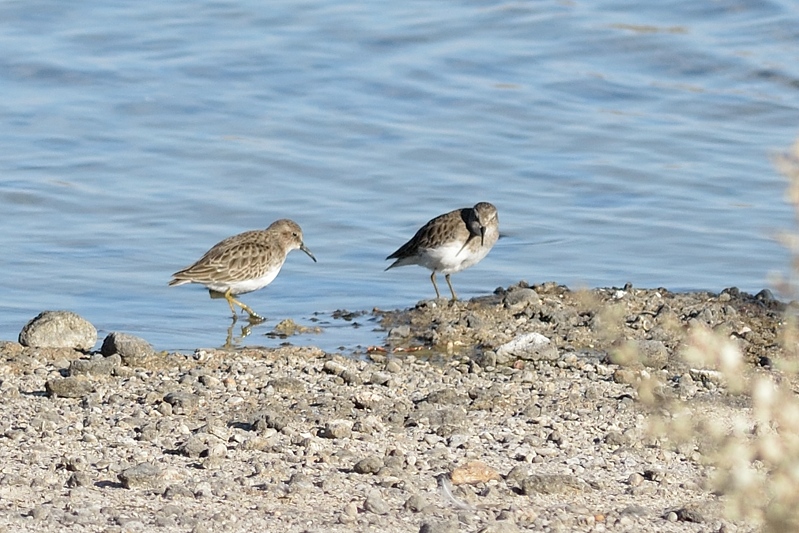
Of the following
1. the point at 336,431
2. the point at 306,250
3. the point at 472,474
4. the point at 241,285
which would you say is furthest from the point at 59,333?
the point at 472,474

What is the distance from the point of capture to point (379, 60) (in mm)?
20312

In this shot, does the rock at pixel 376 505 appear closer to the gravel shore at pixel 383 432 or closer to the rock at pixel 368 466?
the gravel shore at pixel 383 432

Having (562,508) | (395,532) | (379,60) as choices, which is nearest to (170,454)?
(395,532)

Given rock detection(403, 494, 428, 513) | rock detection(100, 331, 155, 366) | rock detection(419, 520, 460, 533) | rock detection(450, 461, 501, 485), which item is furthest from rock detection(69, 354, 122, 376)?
rock detection(419, 520, 460, 533)

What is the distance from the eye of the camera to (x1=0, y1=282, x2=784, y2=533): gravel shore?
19.8ft

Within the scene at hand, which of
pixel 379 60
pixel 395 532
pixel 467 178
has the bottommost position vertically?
pixel 395 532

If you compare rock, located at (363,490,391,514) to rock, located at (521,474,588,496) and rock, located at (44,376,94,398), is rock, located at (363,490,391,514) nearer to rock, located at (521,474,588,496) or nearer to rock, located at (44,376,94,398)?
rock, located at (521,474,588,496)

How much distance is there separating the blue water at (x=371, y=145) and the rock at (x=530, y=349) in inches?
51.6

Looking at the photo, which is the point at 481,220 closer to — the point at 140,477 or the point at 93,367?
the point at 93,367

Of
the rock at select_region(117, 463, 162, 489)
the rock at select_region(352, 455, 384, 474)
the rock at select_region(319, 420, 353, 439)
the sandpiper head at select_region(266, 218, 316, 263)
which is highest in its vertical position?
the sandpiper head at select_region(266, 218, 316, 263)

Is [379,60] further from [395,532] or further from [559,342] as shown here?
[395,532]

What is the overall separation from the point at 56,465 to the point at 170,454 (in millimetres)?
556

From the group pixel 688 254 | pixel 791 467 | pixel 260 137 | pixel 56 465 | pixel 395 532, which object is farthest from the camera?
pixel 260 137

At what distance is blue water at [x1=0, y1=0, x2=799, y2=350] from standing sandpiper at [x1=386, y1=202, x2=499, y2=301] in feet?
1.80
